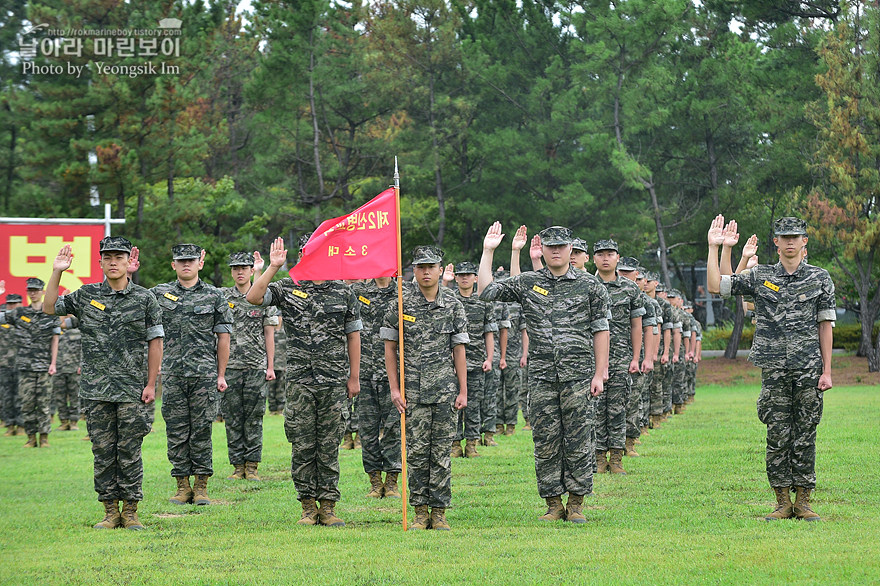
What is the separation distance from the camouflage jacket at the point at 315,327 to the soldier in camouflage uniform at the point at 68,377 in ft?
37.5

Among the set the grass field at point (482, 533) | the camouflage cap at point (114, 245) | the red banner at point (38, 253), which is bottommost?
the grass field at point (482, 533)

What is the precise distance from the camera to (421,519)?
9.64 m

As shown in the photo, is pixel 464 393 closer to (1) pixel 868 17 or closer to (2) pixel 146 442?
(2) pixel 146 442

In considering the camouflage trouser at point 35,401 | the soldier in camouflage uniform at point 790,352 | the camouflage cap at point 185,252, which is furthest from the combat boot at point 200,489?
the camouflage trouser at point 35,401

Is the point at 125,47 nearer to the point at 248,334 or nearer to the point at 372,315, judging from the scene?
the point at 248,334

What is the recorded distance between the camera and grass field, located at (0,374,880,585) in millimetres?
7637

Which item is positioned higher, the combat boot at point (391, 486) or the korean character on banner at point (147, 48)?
the korean character on banner at point (147, 48)

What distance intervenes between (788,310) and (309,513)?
15.9 ft

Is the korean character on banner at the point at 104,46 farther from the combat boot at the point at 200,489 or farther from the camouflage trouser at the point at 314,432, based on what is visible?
the camouflage trouser at the point at 314,432

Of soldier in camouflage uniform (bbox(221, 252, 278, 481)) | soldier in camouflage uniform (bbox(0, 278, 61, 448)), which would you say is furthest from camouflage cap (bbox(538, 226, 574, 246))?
soldier in camouflage uniform (bbox(0, 278, 61, 448))

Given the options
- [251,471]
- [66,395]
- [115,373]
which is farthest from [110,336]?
[66,395]

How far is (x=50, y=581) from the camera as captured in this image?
25.2ft

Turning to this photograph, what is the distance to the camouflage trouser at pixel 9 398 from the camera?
814 inches

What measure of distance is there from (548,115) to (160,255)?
15.3 meters
